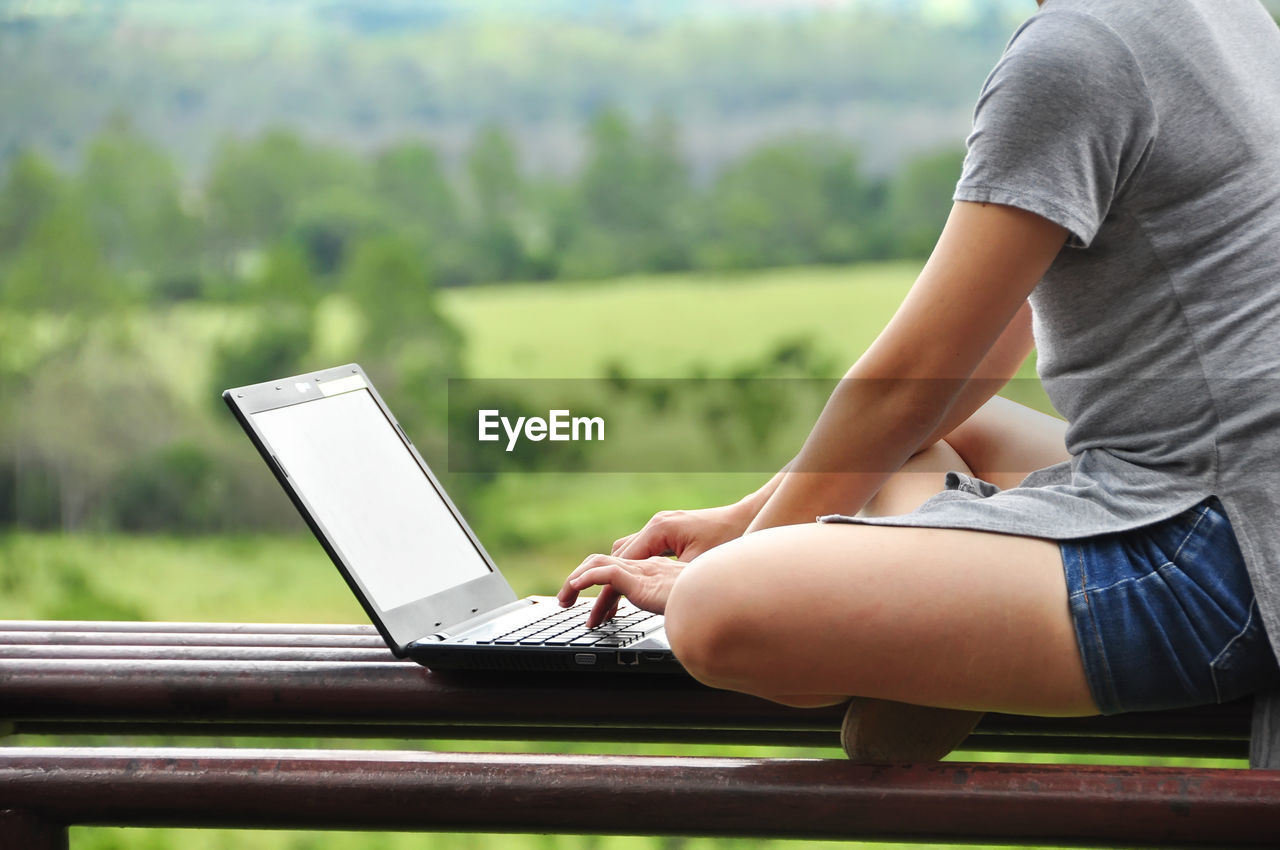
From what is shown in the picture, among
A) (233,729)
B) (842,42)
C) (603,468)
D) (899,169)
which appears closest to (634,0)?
(842,42)

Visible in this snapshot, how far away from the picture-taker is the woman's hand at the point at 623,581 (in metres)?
1.07

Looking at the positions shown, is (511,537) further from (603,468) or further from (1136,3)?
(1136,3)

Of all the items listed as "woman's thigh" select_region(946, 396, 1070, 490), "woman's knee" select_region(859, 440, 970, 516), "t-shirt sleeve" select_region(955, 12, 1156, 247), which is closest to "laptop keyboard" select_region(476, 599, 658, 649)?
"woman's knee" select_region(859, 440, 970, 516)

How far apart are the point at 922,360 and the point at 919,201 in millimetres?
4944

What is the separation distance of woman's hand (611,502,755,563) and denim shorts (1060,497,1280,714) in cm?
44

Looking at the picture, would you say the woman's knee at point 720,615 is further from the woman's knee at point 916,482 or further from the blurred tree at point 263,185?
the blurred tree at point 263,185

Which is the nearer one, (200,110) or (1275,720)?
(1275,720)

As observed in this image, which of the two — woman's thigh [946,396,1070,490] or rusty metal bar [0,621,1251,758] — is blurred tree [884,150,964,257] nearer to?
woman's thigh [946,396,1070,490]

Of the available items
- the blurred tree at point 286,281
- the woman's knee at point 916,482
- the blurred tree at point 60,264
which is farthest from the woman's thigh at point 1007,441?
the blurred tree at point 60,264

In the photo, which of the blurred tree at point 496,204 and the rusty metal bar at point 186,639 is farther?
Answer: the blurred tree at point 496,204

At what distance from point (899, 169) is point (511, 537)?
8.00 ft

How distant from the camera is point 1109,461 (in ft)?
3.16

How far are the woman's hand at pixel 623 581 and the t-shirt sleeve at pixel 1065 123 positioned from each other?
1.33 ft

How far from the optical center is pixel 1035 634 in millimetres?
890
